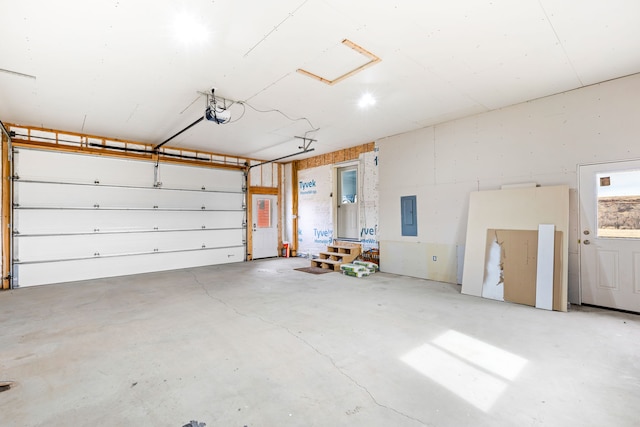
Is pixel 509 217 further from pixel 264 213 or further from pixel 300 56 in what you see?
pixel 264 213

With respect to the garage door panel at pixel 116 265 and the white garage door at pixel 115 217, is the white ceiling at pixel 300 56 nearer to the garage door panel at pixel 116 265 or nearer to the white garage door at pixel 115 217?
the white garage door at pixel 115 217

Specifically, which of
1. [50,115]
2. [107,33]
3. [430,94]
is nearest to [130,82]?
[107,33]

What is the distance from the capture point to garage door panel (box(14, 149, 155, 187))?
5383 mm

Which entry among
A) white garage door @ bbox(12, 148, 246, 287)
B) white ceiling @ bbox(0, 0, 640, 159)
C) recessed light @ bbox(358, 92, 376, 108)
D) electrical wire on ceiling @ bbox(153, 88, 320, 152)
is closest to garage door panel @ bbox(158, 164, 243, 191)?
white garage door @ bbox(12, 148, 246, 287)

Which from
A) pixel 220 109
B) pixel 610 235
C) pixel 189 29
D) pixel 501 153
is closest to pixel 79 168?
pixel 220 109

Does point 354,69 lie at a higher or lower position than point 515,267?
higher

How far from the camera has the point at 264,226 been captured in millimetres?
8555

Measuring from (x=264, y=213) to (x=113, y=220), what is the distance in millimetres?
3639

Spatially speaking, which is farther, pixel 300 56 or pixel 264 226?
pixel 264 226

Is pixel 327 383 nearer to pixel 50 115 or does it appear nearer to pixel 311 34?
pixel 311 34

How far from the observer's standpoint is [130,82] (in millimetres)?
3676

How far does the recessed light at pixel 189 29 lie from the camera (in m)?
2.50

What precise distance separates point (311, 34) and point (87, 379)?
341 cm

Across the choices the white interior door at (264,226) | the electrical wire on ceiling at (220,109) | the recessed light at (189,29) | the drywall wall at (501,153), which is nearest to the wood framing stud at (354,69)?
the recessed light at (189,29)
